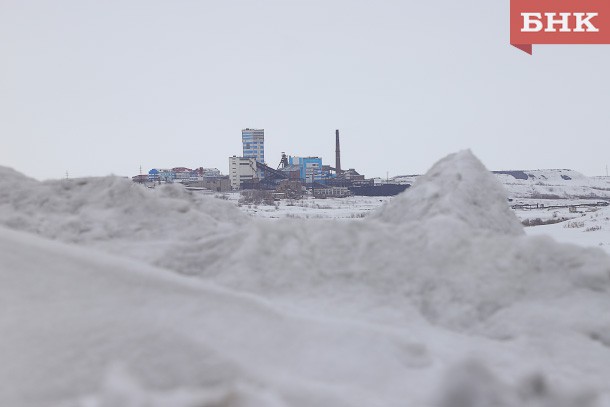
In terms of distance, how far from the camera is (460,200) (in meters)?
3.30

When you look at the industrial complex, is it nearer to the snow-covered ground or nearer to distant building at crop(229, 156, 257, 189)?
distant building at crop(229, 156, 257, 189)

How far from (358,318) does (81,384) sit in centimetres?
117

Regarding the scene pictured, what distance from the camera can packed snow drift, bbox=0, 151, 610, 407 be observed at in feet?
5.47

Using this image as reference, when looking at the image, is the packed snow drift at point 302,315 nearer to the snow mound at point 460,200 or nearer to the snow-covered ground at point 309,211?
the snow mound at point 460,200

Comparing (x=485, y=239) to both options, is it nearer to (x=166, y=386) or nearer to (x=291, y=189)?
(x=166, y=386)

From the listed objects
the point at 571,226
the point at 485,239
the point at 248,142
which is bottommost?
the point at 571,226

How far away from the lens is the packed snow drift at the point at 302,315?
65.6 inches

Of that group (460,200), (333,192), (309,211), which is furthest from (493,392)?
(333,192)

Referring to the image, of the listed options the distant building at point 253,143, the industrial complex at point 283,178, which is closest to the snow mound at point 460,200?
the industrial complex at point 283,178

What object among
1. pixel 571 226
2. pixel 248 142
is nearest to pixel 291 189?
pixel 248 142

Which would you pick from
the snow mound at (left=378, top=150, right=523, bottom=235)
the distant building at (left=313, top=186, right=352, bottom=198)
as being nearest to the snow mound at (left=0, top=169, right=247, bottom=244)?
the snow mound at (left=378, top=150, right=523, bottom=235)

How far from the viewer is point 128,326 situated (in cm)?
193

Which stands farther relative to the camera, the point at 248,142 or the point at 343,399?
the point at 248,142

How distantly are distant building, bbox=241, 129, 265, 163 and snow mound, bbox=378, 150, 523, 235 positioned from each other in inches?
2820
